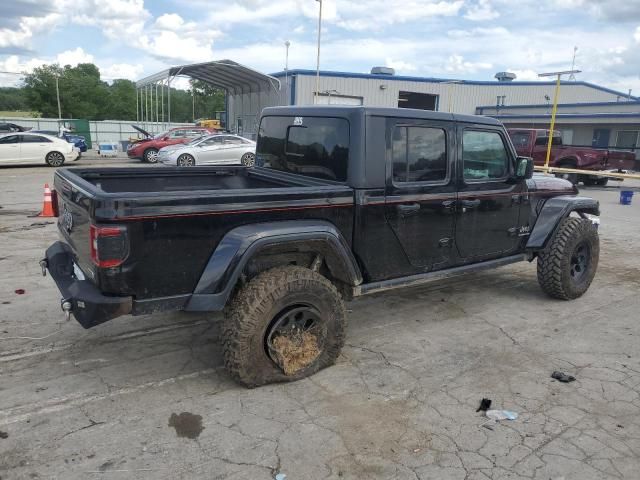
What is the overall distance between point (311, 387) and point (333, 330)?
443 mm

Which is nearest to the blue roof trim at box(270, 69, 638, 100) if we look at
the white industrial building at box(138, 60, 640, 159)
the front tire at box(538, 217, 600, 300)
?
the white industrial building at box(138, 60, 640, 159)

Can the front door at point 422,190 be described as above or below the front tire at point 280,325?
above

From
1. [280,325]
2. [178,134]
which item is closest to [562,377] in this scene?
[280,325]

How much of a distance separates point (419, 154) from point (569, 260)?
2.41 metres

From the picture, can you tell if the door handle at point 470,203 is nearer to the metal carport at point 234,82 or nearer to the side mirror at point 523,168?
the side mirror at point 523,168

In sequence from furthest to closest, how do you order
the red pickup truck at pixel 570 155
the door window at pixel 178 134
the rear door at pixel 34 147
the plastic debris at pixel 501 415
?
the door window at pixel 178 134 → the rear door at pixel 34 147 → the red pickup truck at pixel 570 155 → the plastic debris at pixel 501 415

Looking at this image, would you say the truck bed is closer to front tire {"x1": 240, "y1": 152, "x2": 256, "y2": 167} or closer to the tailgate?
the tailgate

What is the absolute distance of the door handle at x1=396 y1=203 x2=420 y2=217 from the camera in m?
4.16

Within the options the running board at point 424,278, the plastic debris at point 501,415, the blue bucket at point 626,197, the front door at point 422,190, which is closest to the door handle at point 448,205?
the front door at point 422,190

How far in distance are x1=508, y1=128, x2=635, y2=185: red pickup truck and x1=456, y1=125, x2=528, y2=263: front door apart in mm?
14706

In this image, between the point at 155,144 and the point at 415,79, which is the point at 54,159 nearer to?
the point at 155,144

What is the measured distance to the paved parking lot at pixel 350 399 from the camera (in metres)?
2.92

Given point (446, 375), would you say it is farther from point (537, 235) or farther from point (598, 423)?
point (537, 235)

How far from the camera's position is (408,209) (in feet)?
13.8
